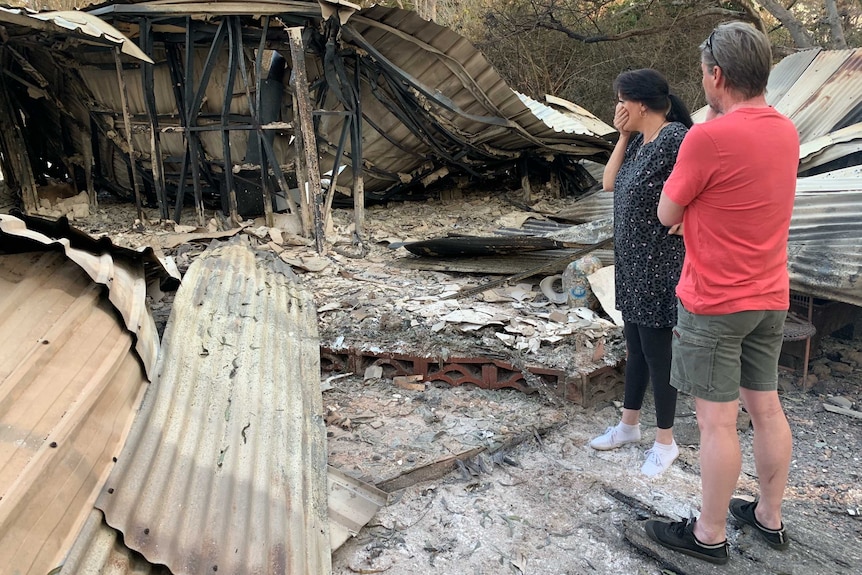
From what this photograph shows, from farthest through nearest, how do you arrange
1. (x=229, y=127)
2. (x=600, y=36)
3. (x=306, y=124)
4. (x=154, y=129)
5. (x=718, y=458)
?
1. (x=600, y=36)
2. (x=154, y=129)
3. (x=229, y=127)
4. (x=306, y=124)
5. (x=718, y=458)

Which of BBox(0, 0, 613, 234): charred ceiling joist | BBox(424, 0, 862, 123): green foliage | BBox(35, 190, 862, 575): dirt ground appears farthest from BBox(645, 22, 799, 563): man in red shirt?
BBox(424, 0, 862, 123): green foliage

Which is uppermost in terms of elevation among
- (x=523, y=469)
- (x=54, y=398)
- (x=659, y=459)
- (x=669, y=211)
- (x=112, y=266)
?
(x=669, y=211)

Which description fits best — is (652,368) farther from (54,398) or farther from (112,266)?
(112,266)

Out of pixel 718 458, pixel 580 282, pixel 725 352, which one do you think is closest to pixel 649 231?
pixel 725 352

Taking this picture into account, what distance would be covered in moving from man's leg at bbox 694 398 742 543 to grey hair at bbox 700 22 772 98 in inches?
40.8

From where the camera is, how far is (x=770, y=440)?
2145 millimetres

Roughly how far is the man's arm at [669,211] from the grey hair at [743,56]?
1.27ft

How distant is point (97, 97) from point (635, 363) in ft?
26.6

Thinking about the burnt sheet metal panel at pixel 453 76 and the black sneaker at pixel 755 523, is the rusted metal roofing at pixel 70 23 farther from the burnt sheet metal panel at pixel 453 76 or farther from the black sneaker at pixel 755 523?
the black sneaker at pixel 755 523

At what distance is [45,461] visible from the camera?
69.2 inches

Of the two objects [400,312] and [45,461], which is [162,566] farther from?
[400,312]

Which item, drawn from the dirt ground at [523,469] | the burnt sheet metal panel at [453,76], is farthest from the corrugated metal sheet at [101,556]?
the burnt sheet metal panel at [453,76]

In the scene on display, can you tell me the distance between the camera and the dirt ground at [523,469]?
2.34 meters

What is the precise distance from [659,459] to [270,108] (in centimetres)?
625
